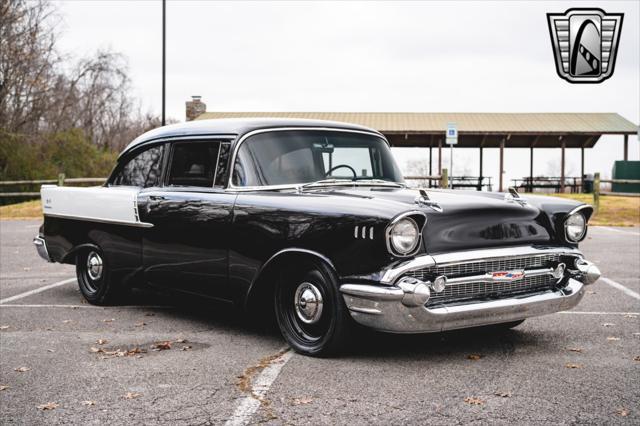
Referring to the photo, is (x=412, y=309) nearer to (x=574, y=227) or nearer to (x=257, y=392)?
(x=257, y=392)

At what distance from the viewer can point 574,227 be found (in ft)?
19.0

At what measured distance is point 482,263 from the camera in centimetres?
511

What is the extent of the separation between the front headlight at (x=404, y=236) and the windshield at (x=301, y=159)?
1278 millimetres

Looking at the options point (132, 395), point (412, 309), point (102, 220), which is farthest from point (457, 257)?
point (102, 220)

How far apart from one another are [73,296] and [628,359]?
5.41 meters

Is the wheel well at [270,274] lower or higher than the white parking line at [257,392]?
higher

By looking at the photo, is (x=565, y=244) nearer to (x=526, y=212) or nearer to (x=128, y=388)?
(x=526, y=212)

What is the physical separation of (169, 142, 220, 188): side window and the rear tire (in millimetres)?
1279

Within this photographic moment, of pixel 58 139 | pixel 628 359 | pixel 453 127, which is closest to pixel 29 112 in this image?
pixel 58 139

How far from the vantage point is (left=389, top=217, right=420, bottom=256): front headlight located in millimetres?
4848

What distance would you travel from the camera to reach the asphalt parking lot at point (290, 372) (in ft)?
13.5

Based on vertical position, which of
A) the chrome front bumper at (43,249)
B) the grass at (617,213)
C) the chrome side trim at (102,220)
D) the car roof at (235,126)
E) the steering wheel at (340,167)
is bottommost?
the grass at (617,213)

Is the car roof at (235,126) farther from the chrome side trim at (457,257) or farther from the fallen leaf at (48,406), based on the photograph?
the fallen leaf at (48,406)

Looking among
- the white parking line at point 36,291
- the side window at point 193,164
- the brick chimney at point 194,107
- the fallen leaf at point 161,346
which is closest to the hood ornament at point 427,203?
the side window at point 193,164
